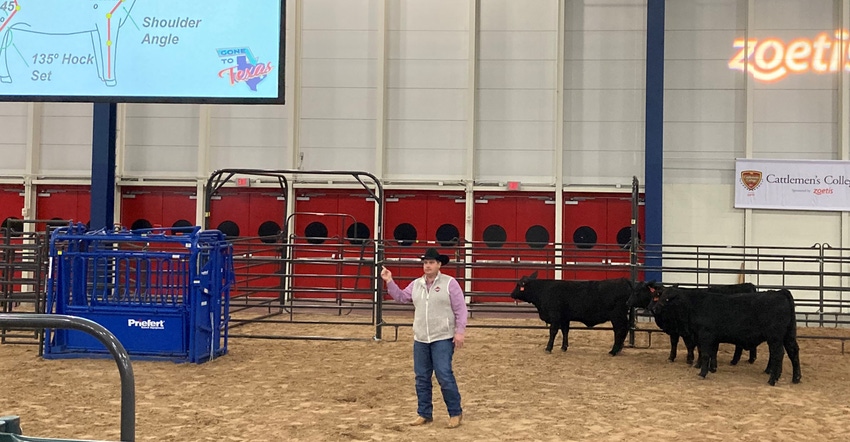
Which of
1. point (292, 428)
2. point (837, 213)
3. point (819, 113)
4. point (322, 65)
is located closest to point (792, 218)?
point (837, 213)

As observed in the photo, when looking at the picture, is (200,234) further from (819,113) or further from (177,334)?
(819,113)

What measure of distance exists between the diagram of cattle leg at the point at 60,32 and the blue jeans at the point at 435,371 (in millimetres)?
6403

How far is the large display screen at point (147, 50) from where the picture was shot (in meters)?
9.88

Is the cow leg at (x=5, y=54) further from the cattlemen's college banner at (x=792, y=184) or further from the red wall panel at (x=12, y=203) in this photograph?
the cattlemen's college banner at (x=792, y=184)

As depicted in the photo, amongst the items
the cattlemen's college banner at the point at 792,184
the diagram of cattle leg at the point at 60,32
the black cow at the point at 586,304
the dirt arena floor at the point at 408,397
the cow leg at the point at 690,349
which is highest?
the diagram of cattle leg at the point at 60,32

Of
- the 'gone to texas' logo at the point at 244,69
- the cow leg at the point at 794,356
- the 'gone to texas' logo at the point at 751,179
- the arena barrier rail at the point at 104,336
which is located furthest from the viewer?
the 'gone to texas' logo at the point at 751,179

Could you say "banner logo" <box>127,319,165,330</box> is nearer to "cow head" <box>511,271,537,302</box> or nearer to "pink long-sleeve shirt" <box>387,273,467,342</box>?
"pink long-sleeve shirt" <box>387,273,467,342</box>

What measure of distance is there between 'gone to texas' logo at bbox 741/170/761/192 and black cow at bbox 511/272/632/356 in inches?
224

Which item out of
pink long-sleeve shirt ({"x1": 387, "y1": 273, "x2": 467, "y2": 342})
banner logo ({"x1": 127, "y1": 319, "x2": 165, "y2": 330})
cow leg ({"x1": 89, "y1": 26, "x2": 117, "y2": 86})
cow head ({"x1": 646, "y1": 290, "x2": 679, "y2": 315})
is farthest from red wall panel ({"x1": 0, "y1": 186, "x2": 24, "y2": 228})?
cow head ({"x1": 646, "y1": 290, "x2": 679, "y2": 315})

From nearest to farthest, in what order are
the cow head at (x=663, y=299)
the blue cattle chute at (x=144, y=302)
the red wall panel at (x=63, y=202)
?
the blue cattle chute at (x=144, y=302) < the cow head at (x=663, y=299) < the red wall panel at (x=63, y=202)

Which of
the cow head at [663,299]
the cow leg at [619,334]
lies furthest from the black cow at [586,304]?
the cow head at [663,299]

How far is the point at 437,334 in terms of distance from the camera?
5.98m

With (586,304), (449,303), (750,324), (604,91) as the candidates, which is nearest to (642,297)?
(586,304)

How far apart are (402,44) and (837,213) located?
29.3ft
